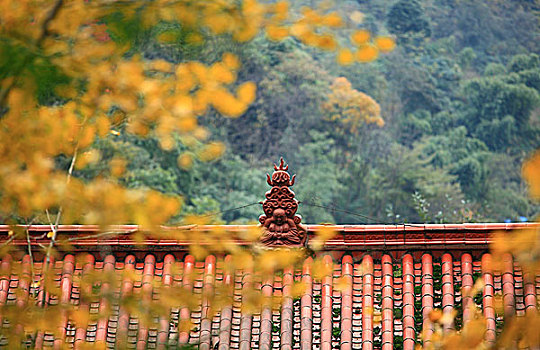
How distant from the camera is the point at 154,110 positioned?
74.4 inches

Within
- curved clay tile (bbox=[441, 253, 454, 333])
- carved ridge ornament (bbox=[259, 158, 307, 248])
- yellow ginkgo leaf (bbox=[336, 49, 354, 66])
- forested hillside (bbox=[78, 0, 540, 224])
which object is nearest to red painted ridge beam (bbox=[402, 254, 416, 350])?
curved clay tile (bbox=[441, 253, 454, 333])

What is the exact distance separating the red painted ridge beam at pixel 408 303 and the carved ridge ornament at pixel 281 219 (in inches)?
20.0

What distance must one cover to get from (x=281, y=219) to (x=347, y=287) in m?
0.44

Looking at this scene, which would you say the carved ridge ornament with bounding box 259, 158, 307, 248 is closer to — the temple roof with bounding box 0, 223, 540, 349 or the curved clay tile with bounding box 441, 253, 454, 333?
the temple roof with bounding box 0, 223, 540, 349

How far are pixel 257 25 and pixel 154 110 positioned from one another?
0.43m

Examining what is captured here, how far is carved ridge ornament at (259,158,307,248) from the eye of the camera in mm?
3500

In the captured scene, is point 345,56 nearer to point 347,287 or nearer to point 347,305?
point 347,287

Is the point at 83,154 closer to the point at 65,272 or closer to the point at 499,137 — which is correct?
the point at 65,272

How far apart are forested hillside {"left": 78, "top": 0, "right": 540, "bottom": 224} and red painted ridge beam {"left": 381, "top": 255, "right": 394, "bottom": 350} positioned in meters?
10.8

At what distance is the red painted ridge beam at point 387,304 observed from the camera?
334 centimetres

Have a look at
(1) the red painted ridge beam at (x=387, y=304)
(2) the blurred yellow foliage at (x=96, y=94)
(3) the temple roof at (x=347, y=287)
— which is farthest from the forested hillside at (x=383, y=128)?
(2) the blurred yellow foliage at (x=96, y=94)

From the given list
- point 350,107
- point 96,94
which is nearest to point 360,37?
point 96,94

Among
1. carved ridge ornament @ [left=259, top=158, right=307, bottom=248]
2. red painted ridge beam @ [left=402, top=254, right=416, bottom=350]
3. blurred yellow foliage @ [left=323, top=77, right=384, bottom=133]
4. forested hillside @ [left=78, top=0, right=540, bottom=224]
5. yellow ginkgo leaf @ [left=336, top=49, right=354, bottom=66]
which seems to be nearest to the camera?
yellow ginkgo leaf @ [left=336, top=49, right=354, bottom=66]

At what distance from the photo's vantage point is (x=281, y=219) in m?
3.52
